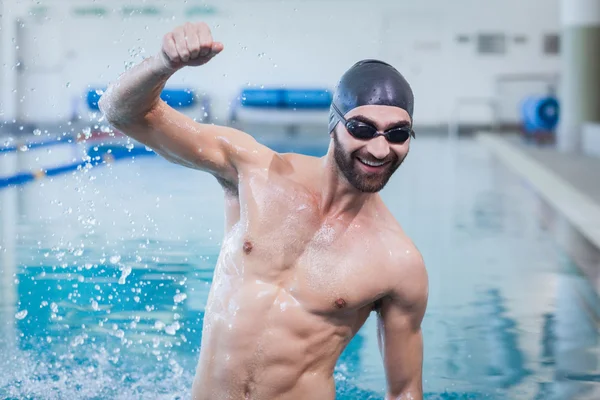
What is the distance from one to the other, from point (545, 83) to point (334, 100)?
19.3 m

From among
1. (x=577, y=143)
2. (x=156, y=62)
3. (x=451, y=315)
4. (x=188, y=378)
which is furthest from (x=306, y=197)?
(x=577, y=143)

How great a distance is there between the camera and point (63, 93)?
818 inches

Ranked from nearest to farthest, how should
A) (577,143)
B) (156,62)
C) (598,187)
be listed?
(156,62), (598,187), (577,143)

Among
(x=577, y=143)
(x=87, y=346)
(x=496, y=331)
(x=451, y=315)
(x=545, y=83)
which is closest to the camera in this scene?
(x=87, y=346)

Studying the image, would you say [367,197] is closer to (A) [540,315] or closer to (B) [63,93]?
(A) [540,315]

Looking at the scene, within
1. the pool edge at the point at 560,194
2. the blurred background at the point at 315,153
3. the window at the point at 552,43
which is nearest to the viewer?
the blurred background at the point at 315,153

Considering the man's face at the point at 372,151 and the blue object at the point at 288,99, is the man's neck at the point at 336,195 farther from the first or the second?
the blue object at the point at 288,99

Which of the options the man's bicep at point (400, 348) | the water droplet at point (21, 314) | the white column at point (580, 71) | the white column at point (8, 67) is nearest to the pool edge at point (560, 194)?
the white column at point (580, 71)

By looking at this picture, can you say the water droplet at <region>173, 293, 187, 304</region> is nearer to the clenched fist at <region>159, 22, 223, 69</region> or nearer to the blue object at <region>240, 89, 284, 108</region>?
the clenched fist at <region>159, 22, 223, 69</region>

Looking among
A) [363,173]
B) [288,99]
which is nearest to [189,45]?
[363,173]

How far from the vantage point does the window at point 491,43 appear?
66.6ft

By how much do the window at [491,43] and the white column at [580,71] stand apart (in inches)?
231

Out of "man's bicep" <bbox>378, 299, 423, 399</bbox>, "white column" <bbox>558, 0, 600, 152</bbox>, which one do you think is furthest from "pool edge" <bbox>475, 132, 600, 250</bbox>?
"man's bicep" <bbox>378, 299, 423, 399</bbox>

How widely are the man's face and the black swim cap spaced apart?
0.02 m
